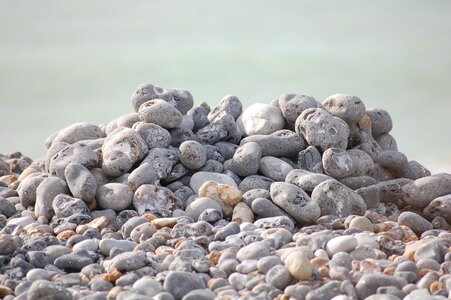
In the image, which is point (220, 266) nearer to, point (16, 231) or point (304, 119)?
point (16, 231)

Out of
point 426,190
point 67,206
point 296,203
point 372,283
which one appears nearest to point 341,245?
point 372,283

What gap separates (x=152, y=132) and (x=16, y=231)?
4.85 feet

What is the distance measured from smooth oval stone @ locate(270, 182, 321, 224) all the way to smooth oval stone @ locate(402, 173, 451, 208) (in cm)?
109

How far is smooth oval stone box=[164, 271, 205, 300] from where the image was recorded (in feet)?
16.6

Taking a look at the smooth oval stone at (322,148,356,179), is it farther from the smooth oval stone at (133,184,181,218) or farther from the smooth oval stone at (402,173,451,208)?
the smooth oval stone at (133,184,181,218)

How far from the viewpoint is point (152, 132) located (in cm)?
769

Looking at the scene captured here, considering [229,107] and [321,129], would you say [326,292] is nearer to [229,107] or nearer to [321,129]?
[321,129]

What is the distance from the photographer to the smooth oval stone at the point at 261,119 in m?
8.05

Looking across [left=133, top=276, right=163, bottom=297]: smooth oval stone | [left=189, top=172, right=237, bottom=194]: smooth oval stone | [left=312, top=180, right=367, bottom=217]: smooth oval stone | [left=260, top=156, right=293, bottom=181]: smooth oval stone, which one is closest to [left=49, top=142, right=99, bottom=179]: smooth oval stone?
[left=189, top=172, right=237, bottom=194]: smooth oval stone

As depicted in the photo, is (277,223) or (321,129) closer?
(277,223)

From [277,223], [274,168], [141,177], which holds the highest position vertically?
[274,168]

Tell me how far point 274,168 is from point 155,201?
110 cm

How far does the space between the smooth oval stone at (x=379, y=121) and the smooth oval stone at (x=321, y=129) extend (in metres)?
0.87

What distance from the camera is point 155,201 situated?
23.3 feet
